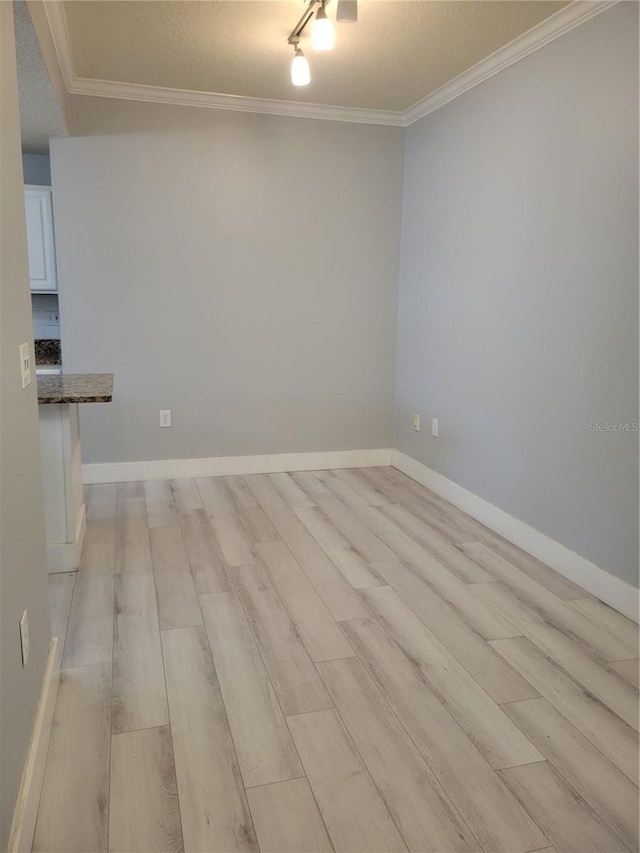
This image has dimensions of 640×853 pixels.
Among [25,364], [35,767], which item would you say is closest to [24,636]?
[35,767]

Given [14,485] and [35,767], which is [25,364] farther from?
[35,767]

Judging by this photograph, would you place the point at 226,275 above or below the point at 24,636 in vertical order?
above

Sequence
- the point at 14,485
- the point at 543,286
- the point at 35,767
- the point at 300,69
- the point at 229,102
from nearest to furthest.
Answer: the point at 14,485
the point at 35,767
the point at 300,69
the point at 543,286
the point at 229,102

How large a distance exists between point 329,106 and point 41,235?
6.63 feet

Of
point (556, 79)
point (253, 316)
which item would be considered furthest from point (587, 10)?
point (253, 316)

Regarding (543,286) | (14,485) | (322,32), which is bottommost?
(14,485)

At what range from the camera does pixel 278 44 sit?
3178 millimetres

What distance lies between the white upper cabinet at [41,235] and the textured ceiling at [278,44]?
2.71 feet

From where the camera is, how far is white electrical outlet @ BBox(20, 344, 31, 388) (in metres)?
1.64

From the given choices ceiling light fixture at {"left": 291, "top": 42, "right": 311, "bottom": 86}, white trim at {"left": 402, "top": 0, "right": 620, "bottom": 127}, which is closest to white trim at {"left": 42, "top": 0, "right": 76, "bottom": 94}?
ceiling light fixture at {"left": 291, "top": 42, "right": 311, "bottom": 86}

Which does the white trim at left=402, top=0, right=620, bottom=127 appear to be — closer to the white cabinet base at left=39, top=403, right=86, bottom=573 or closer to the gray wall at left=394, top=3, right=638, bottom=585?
the gray wall at left=394, top=3, right=638, bottom=585

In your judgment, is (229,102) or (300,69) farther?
(229,102)

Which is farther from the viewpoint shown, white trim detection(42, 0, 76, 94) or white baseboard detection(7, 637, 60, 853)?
white trim detection(42, 0, 76, 94)

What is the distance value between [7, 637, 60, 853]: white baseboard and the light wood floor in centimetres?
5
